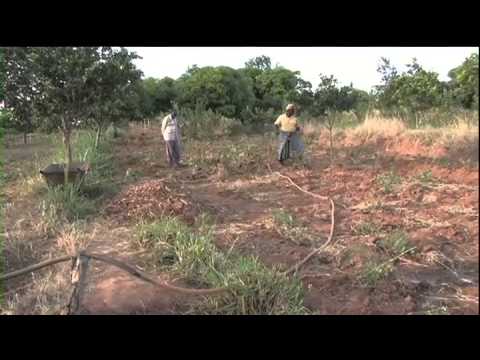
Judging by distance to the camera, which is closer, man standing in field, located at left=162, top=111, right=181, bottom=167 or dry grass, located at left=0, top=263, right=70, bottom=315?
dry grass, located at left=0, top=263, right=70, bottom=315

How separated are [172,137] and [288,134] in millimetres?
2252

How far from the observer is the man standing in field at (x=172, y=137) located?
930 centimetres

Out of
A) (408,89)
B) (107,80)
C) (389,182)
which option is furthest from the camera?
(408,89)

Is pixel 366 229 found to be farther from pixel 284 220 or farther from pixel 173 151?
pixel 173 151

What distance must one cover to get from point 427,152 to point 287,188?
321 centimetres

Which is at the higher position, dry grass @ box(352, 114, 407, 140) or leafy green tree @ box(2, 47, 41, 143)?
leafy green tree @ box(2, 47, 41, 143)

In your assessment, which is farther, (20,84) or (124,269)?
(20,84)

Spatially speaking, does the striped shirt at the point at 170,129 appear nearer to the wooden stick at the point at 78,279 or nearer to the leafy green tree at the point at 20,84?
the leafy green tree at the point at 20,84

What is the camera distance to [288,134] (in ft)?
30.3

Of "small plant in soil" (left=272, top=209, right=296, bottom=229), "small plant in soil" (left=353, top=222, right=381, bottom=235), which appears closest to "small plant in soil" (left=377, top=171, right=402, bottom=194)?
"small plant in soil" (left=353, top=222, right=381, bottom=235)

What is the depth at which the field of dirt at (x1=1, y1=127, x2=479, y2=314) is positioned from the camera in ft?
10.4

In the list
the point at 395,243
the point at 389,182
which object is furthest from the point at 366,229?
the point at 389,182

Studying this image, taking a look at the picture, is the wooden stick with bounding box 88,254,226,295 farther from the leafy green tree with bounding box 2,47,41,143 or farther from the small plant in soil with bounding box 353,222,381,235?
the leafy green tree with bounding box 2,47,41,143

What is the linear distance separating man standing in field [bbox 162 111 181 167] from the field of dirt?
1.37ft
